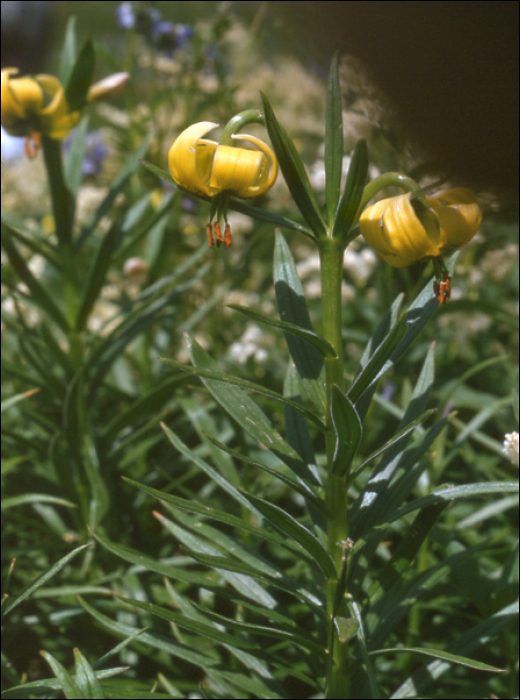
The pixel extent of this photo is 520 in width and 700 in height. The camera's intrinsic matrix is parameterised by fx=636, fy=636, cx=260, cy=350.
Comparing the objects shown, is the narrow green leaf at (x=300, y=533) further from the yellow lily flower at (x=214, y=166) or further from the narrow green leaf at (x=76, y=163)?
the narrow green leaf at (x=76, y=163)

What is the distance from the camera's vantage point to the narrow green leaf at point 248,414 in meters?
0.63

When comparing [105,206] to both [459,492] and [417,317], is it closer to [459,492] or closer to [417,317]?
[417,317]

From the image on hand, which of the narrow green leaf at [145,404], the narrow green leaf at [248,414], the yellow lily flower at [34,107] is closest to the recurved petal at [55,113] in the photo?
the yellow lily flower at [34,107]

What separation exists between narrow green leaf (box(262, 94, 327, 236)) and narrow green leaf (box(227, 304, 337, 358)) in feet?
0.30

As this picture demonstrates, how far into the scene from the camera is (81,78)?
99 cm

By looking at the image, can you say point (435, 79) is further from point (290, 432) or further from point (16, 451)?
point (16, 451)

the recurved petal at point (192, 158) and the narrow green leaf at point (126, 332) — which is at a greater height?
the recurved petal at point (192, 158)

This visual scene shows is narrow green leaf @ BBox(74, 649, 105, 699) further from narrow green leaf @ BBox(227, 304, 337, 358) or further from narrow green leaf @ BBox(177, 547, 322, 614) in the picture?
narrow green leaf @ BBox(227, 304, 337, 358)

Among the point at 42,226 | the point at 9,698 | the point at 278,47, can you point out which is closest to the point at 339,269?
the point at 9,698

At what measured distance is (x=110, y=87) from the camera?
1.18 meters

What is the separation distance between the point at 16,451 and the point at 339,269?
792mm

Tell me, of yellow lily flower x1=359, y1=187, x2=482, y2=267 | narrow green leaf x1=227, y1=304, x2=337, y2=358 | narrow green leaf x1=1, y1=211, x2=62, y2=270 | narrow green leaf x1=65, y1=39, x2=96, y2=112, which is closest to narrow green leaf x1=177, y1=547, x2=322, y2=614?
narrow green leaf x1=227, y1=304, x2=337, y2=358

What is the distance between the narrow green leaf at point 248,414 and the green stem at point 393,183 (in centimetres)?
23

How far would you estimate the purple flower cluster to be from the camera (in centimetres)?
169
